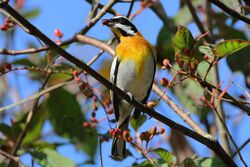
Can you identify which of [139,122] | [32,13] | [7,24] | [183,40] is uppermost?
[32,13]

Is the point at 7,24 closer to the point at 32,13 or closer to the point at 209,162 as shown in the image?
the point at 209,162

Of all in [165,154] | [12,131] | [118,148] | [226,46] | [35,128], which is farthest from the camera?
[35,128]

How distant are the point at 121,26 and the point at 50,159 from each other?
4.37 ft

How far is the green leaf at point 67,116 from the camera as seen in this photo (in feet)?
13.1

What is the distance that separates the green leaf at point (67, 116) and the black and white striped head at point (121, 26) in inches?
25.4

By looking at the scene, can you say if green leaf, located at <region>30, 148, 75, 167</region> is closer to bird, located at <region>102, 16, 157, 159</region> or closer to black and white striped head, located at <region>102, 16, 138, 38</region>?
bird, located at <region>102, 16, 157, 159</region>

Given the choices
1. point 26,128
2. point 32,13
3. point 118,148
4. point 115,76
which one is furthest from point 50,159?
point 32,13

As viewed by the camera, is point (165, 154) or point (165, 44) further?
point (165, 44)

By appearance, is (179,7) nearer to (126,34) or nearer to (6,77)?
(126,34)

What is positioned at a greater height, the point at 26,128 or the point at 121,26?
the point at 121,26

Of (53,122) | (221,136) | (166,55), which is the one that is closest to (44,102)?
(53,122)

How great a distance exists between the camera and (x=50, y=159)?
3600 mm

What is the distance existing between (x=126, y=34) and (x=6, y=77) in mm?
1841

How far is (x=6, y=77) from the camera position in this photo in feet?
19.4
